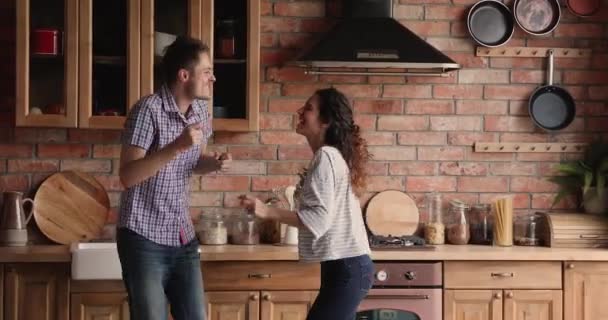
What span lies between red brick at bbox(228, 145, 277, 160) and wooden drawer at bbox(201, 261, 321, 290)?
70cm

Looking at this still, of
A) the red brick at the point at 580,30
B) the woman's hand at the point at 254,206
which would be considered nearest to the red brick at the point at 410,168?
the red brick at the point at 580,30

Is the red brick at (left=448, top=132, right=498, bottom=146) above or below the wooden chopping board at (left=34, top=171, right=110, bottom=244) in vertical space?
above

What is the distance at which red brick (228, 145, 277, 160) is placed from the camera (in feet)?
16.4

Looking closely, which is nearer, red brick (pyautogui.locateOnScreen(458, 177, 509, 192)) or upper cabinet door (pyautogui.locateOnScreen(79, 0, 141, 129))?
upper cabinet door (pyautogui.locateOnScreen(79, 0, 141, 129))

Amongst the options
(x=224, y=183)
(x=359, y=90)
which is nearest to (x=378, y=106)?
(x=359, y=90)

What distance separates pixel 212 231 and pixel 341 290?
1.51 metres

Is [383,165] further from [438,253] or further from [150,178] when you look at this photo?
[150,178]

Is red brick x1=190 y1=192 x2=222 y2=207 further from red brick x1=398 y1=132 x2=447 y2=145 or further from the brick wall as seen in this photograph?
red brick x1=398 y1=132 x2=447 y2=145

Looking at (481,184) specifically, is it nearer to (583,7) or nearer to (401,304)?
(401,304)

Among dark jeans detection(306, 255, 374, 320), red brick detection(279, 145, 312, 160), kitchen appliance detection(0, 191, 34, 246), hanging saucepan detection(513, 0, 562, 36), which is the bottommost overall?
dark jeans detection(306, 255, 374, 320)

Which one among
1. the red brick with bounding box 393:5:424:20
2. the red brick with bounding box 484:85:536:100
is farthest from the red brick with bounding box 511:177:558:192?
the red brick with bounding box 393:5:424:20

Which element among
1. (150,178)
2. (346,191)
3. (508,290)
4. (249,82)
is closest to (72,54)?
(249,82)

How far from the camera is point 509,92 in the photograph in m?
5.10

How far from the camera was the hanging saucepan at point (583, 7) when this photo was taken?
510cm
